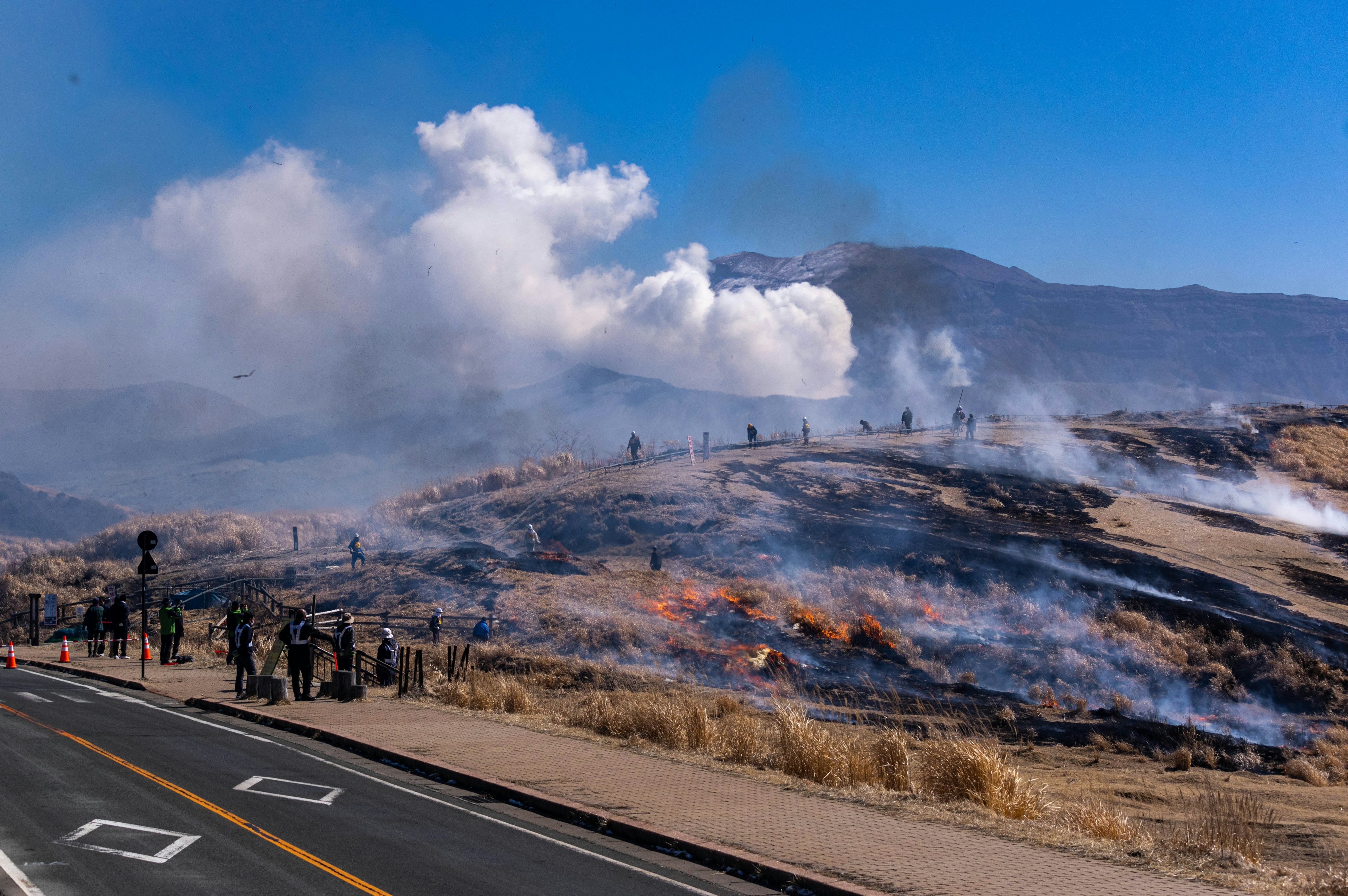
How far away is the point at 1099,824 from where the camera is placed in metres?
8.32

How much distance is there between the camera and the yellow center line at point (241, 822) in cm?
Answer: 640

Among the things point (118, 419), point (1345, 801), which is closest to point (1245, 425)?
point (1345, 801)

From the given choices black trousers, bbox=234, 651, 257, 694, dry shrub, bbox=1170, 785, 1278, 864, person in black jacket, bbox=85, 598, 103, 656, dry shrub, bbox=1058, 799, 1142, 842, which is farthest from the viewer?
person in black jacket, bbox=85, 598, 103, 656

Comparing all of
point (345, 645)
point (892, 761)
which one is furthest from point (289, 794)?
point (345, 645)

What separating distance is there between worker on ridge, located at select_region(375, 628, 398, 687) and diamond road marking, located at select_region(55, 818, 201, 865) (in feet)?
32.3

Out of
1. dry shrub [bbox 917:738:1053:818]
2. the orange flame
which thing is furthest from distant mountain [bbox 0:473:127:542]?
dry shrub [bbox 917:738:1053:818]

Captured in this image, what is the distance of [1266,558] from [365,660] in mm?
30907

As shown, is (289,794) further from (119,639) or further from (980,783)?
(119,639)

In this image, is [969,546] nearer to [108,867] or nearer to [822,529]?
[822,529]

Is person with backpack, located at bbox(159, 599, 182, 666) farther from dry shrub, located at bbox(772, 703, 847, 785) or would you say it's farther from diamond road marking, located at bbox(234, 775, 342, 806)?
dry shrub, located at bbox(772, 703, 847, 785)

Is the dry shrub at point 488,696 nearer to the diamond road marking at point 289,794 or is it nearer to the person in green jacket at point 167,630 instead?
the diamond road marking at point 289,794

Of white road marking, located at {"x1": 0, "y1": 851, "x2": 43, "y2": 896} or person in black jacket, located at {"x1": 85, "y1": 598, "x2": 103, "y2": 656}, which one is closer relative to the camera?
white road marking, located at {"x1": 0, "y1": 851, "x2": 43, "y2": 896}

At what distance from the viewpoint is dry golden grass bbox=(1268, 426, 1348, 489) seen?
4428cm

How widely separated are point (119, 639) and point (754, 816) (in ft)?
66.0
